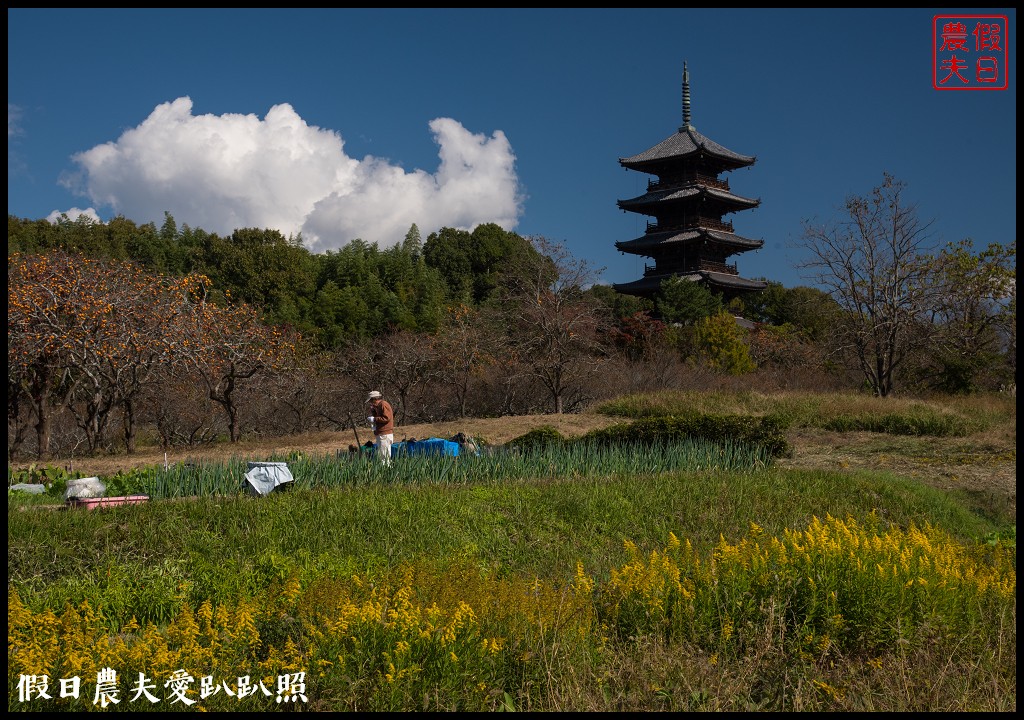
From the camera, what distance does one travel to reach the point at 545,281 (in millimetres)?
29422

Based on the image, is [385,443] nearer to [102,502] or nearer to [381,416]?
[381,416]

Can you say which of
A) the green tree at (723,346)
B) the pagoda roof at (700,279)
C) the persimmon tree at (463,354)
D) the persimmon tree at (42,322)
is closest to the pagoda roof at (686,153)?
the pagoda roof at (700,279)

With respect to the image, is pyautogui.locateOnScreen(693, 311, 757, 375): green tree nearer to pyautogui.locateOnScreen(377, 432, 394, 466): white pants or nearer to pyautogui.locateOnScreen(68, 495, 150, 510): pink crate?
pyautogui.locateOnScreen(377, 432, 394, 466): white pants

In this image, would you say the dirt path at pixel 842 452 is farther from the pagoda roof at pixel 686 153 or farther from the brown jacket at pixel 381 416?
the pagoda roof at pixel 686 153

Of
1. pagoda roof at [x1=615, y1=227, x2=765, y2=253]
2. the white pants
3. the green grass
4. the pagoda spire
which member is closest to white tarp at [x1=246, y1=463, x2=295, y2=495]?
the green grass

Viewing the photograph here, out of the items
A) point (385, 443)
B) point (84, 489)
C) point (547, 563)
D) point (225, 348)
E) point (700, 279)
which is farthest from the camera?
point (700, 279)

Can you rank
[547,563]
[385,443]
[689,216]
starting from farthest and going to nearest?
1. [689,216]
2. [385,443]
3. [547,563]

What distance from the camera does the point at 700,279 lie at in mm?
36656

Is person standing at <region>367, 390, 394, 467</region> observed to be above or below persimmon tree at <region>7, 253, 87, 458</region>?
below

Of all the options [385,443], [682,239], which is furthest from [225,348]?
[682,239]

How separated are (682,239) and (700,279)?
1.95 meters

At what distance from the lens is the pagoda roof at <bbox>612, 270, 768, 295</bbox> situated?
3691 centimetres

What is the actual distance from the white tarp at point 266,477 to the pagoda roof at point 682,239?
30.8 m

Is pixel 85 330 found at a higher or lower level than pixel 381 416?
higher
